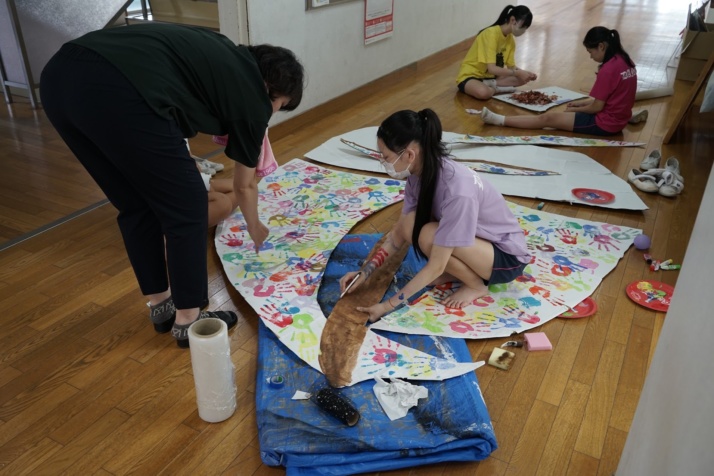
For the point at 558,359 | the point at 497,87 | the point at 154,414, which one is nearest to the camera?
the point at 154,414

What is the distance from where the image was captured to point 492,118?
13.0ft

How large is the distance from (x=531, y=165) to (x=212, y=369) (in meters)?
2.31

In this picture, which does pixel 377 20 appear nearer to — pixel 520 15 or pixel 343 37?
pixel 343 37

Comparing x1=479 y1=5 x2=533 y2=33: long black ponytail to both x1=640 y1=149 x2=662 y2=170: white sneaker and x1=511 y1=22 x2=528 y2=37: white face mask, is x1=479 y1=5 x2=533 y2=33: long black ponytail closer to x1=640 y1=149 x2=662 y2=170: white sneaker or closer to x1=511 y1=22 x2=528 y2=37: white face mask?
x1=511 y1=22 x2=528 y2=37: white face mask

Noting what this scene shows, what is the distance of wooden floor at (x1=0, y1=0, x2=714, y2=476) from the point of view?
1585mm

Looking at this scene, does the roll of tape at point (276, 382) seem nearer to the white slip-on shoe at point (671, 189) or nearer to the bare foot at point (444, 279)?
the bare foot at point (444, 279)

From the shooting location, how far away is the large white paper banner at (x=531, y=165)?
3.01m

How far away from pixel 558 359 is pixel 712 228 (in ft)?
3.04

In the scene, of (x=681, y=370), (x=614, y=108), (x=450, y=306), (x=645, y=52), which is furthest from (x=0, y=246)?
(x=645, y=52)

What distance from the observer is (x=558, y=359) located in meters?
1.95

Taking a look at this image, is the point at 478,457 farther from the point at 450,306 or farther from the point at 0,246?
the point at 0,246

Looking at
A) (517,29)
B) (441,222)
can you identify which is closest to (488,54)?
(517,29)

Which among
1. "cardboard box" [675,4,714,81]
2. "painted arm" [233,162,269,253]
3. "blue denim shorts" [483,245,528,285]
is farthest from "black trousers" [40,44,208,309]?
"cardboard box" [675,4,714,81]

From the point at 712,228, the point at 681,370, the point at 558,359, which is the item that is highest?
the point at 712,228
